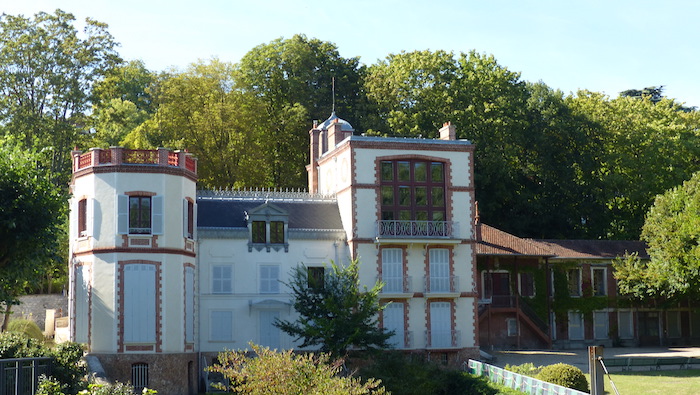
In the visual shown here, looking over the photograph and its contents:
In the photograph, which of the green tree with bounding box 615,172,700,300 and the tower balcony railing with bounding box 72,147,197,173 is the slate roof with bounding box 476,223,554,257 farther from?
the tower balcony railing with bounding box 72,147,197,173

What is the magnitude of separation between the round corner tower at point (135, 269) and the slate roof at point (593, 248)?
24013 mm

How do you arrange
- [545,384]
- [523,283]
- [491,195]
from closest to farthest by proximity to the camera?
1. [545,384]
2. [523,283]
3. [491,195]

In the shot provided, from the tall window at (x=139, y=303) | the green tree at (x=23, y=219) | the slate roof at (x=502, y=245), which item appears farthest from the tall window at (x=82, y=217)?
the slate roof at (x=502, y=245)

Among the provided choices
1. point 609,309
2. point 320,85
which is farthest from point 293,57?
point 609,309

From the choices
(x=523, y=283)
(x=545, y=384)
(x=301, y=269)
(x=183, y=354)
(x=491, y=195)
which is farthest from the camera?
(x=491, y=195)

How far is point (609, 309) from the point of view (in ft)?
194

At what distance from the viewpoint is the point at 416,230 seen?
46312 millimetres

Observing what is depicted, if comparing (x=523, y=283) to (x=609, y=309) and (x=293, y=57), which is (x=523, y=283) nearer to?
(x=609, y=309)

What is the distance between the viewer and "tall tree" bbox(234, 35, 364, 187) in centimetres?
6462

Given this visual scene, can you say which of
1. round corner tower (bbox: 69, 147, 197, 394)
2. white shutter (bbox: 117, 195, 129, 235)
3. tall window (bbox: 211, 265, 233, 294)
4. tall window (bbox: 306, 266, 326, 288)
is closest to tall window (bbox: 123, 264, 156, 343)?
round corner tower (bbox: 69, 147, 197, 394)

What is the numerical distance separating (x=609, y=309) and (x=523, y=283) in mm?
5966

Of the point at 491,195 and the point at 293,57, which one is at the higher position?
the point at 293,57

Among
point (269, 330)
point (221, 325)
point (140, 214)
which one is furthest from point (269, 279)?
point (140, 214)

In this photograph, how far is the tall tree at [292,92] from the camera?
6462 cm
